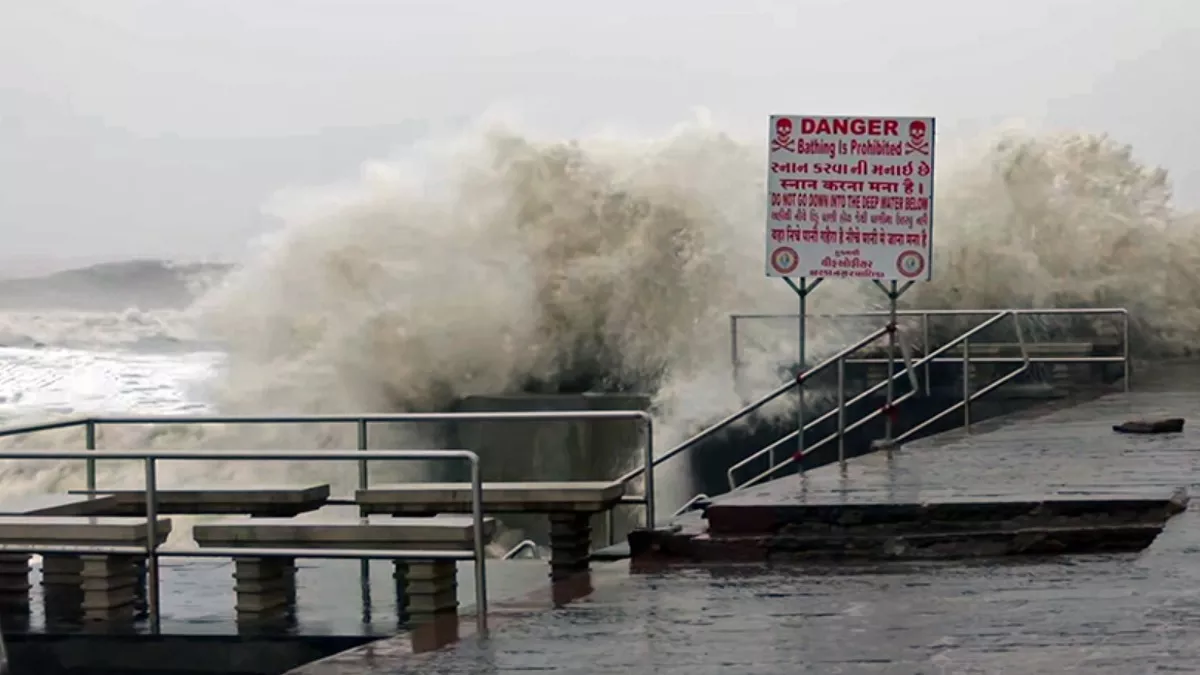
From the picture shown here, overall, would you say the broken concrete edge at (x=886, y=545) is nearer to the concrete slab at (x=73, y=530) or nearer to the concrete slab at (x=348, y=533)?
the concrete slab at (x=348, y=533)

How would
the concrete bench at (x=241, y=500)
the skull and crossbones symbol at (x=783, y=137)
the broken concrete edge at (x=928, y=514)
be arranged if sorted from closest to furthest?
the broken concrete edge at (x=928, y=514) < the concrete bench at (x=241, y=500) < the skull and crossbones symbol at (x=783, y=137)

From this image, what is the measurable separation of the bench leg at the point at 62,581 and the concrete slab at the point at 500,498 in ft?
4.48

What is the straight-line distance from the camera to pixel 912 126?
31.4 ft

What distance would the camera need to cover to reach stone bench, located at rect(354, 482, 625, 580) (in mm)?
8016

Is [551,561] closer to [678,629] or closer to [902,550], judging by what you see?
[902,550]

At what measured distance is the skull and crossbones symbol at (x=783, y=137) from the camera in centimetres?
946

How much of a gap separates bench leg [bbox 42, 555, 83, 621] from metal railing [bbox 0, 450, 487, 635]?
47cm

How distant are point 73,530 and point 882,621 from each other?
3629 mm

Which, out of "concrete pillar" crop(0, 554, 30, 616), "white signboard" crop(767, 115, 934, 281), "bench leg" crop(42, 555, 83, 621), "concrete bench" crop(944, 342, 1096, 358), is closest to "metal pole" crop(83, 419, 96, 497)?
"bench leg" crop(42, 555, 83, 621)

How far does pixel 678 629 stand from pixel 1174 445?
564 cm

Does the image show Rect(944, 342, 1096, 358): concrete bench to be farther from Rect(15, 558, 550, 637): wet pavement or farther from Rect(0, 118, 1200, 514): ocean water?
Rect(15, 558, 550, 637): wet pavement

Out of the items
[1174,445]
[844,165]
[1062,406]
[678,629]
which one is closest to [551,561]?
[678,629]

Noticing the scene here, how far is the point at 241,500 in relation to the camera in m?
8.45

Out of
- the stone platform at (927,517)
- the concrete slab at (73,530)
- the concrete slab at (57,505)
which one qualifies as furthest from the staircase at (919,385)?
the concrete slab at (73,530)
